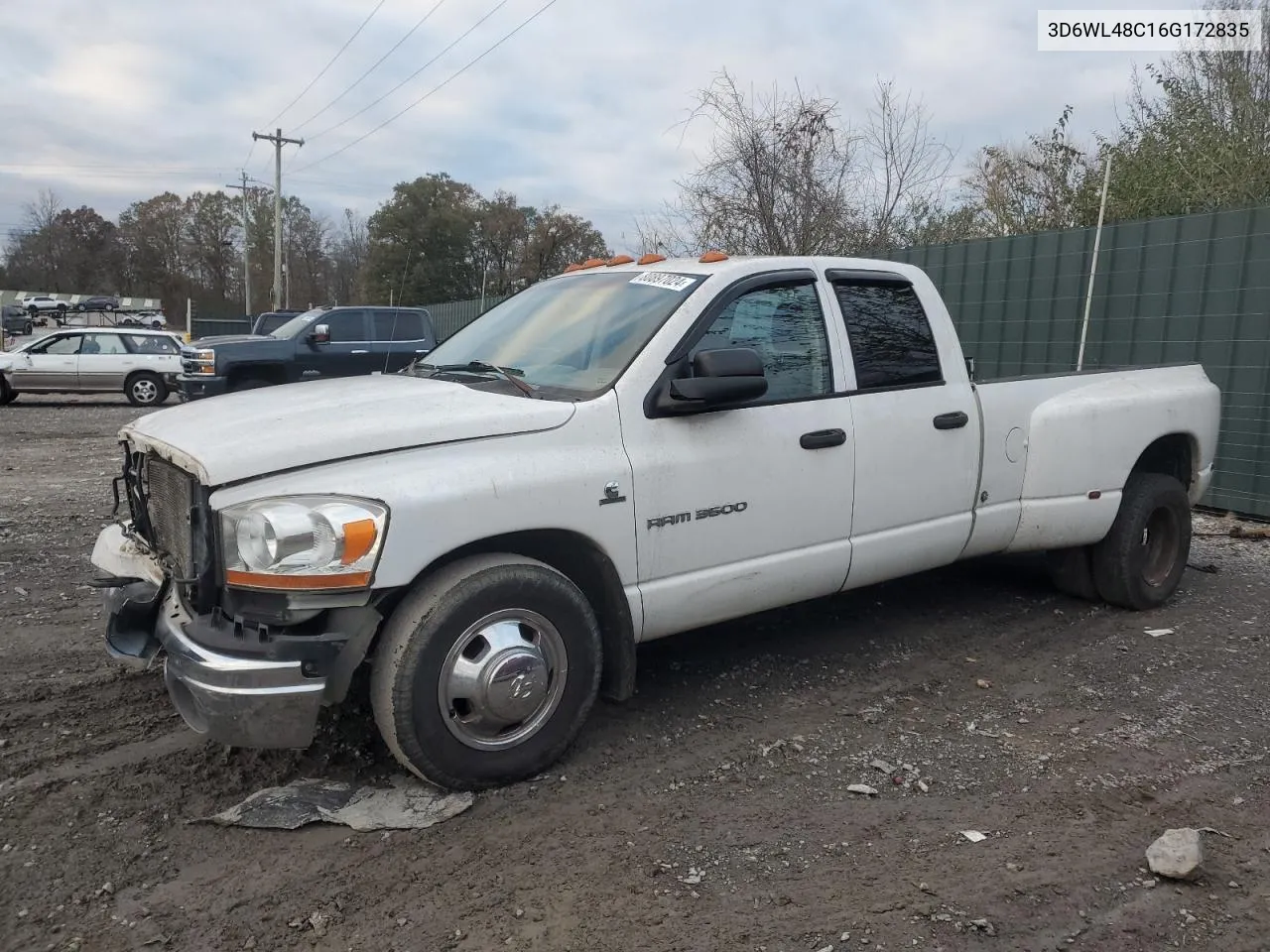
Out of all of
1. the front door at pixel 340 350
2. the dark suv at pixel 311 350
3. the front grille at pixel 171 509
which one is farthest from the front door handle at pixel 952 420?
the front door at pixel 340 350

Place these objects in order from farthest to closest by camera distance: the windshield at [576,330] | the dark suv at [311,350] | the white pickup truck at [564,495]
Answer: the dark suv at [311,350]
the windshield at [576,330]
the white pickup truck at [564,495]

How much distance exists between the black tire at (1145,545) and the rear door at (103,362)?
752 inches

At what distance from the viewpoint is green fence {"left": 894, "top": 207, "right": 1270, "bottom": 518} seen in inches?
316

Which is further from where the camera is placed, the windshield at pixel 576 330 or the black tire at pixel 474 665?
the windshield at pixel 576 330

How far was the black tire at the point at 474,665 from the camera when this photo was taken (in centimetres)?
319

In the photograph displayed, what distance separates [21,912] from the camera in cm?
277

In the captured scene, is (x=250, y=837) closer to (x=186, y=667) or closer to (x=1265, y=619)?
(x=186, y=667)

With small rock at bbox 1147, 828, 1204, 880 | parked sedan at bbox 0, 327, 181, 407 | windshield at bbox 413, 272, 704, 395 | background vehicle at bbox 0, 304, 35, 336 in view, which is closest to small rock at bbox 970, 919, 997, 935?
small rock at bbox 1147, 828, 1204, 880

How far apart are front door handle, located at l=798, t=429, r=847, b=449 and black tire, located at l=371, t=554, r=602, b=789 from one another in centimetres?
122

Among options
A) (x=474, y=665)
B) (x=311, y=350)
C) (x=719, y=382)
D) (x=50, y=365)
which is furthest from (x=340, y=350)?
(x=474, y=665)

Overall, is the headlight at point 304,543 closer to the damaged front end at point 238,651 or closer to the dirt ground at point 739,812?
the damaged front end at point 238,651

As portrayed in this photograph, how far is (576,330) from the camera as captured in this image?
421 centimetres

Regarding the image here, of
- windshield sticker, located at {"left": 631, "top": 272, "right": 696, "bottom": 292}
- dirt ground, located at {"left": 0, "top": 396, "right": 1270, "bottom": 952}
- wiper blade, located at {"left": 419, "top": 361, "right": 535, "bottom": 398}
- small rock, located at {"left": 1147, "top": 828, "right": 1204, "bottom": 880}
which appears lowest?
dirt ground, located at {"left": 0, "top": 396, "right": 1270, "bottom": 952}

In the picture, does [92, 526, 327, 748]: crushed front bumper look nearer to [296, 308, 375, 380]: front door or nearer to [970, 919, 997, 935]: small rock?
[970, 919, 997, 935]: small rock
